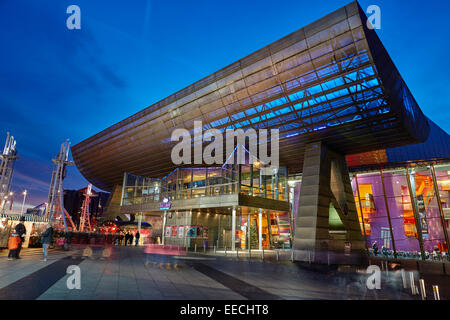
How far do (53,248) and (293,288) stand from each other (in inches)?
840

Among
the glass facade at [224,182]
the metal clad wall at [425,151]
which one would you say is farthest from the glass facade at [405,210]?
the glass facade at [224,182]

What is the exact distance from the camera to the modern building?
1892cm

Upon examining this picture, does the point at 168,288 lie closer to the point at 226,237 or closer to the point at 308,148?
the point at 308,148

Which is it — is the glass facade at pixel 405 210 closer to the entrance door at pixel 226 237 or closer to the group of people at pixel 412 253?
the group of people at pixel 412 253

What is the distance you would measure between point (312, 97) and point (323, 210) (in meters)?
10.3

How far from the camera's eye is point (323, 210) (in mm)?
24281

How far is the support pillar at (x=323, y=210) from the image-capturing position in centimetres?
2267

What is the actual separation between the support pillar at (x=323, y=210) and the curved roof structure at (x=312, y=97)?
218cm

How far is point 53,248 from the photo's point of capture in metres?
Answer: 22.1

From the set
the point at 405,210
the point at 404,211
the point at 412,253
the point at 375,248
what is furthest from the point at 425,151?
the point at 375,248

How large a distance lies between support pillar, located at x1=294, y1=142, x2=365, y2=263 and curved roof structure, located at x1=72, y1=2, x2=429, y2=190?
218cm

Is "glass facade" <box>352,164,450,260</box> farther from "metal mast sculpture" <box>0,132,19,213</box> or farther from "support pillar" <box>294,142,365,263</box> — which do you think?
"metal mast sculpture" <box>0,132,19,213</box>

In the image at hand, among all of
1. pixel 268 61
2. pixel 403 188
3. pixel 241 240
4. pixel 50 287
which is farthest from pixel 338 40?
pixel 241 240
